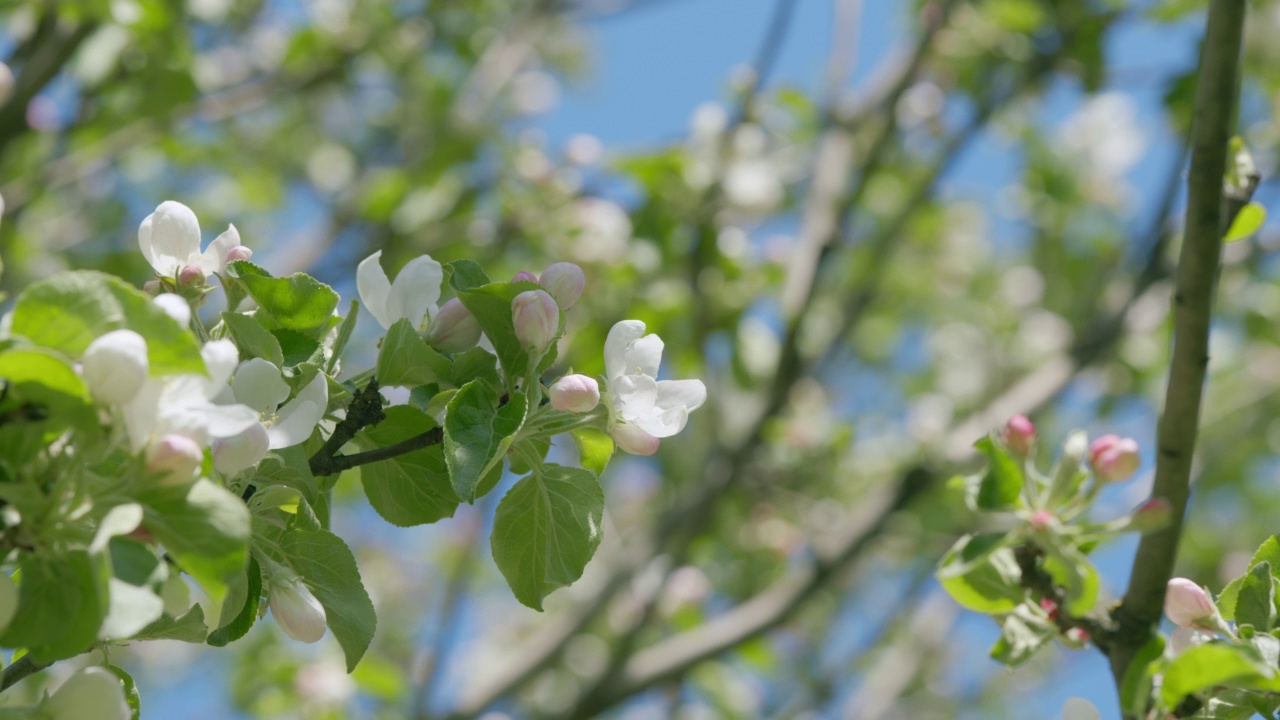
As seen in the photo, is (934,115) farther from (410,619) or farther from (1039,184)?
(410,619)

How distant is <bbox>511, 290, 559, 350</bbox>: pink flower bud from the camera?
40.5 inches

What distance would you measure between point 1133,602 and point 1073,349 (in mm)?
2256

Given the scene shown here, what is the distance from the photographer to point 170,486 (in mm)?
790

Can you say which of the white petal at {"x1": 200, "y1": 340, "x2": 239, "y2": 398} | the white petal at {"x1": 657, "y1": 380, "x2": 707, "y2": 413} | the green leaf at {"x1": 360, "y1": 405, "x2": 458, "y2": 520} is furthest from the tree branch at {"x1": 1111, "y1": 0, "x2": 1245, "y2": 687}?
the white petal at {"x1": 200, "y1": 340, "x2": 239, "y2": 398}

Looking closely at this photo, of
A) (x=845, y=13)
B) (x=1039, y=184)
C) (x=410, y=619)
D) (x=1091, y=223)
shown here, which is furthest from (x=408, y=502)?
(x=410, y=619)

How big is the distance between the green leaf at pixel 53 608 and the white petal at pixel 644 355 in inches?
20.6

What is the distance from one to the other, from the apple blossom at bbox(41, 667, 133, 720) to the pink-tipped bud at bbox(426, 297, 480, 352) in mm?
414

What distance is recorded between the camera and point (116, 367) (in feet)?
2.53

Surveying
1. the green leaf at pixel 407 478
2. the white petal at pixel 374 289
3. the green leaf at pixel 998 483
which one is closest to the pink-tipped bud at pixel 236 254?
the white petal at pixel 374 289

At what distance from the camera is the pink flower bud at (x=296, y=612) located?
3.31 feet

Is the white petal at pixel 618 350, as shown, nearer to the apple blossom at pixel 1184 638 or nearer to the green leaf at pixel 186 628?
the green leaf at pixel 186 628

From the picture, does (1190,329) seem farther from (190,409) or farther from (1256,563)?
(190,409)

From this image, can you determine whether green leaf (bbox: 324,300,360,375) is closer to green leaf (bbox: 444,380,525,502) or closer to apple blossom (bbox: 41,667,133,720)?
green leaf (bbox: 444,380,525,502)

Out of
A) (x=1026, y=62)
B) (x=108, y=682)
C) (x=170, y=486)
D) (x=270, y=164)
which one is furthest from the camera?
(x=270, y=164)
